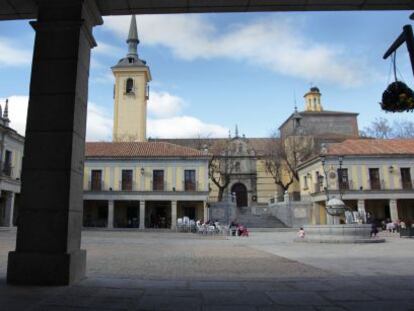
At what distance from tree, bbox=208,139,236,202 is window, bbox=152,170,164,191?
10.1 m

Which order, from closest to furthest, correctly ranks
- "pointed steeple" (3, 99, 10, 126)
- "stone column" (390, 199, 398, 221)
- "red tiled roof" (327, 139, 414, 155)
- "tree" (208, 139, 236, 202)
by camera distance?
"pointed steeple" (3, 99, 10, 126), "stone column" (390, 199, 398, 221), "red tiled roof" (327, 139, 414, 155), "tree" (208, 139, 236, 202)

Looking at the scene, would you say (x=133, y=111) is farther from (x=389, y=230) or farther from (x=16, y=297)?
(x=16, y=297)

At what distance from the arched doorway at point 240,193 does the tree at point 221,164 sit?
344cm

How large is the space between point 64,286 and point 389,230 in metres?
31.7

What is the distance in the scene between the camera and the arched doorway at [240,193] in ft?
187

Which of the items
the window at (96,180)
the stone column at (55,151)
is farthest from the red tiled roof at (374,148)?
the stone column at (55,151)

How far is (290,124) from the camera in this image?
198 feet

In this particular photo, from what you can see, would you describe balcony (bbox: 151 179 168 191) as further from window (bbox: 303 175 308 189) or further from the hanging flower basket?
the hanging flower basket

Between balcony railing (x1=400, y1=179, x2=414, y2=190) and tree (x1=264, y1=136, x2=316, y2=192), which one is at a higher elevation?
tree (x1=264, y1=136, x2=316, y2=192)

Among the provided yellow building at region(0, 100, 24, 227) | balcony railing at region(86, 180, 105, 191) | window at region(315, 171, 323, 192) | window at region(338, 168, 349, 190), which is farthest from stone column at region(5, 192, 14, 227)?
window at region(338, 168, 349, 190)

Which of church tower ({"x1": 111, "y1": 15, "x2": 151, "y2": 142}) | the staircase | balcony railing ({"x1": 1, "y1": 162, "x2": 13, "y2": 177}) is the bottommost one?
the staircase

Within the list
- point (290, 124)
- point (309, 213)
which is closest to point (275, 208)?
point (309, 213)

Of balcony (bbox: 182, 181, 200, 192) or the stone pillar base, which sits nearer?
the stone pillar base

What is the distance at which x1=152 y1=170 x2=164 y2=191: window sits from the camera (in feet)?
124
